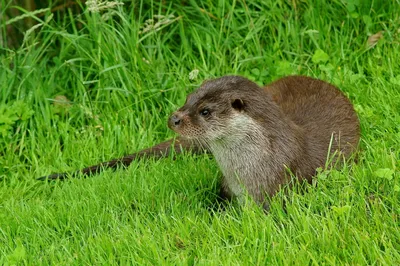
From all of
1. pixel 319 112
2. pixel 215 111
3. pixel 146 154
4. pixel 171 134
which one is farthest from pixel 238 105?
pixel 171 134

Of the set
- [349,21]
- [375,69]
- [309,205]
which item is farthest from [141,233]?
[349,21]

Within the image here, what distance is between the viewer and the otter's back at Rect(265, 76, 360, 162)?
418cm

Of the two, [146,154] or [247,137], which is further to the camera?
[146,154]

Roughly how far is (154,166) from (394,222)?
1.49 m

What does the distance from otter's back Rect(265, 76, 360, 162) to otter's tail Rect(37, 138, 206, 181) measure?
538 millimetres

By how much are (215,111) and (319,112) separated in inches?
28.4

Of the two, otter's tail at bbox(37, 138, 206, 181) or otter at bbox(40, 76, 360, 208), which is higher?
otter at bbox(40, 76, 360, 208)

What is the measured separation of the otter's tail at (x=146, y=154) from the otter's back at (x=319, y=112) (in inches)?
21.2

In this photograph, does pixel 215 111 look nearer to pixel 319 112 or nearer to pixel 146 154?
pixel 319 112

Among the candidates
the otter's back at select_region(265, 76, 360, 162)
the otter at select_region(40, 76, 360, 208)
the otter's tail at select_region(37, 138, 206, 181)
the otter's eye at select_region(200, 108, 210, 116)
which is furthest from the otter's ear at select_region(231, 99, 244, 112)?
the otter's tail at select_region(37, 138, 206, 181)

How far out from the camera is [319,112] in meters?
4.35

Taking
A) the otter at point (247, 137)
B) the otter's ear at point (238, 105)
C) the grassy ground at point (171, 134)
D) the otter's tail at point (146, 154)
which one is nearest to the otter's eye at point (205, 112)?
the otter at point (247, 137)

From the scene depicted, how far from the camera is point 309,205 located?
3553mm

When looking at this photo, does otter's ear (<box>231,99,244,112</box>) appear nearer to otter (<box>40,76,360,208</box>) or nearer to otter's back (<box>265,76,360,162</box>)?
otter (<box>40,76,360,208</box>)
